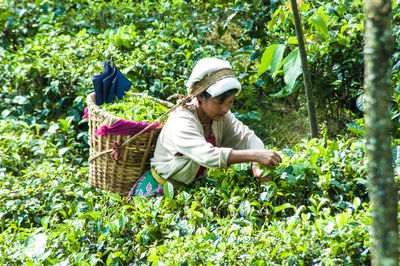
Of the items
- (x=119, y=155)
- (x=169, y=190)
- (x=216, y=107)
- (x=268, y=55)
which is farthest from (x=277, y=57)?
(x=119, y=155)

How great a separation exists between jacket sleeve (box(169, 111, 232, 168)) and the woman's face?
105mm

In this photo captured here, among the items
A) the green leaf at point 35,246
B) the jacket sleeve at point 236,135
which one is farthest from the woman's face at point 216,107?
the green leaf at point 35,246

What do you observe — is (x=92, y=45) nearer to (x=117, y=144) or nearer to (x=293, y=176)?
(x=117, y=144)

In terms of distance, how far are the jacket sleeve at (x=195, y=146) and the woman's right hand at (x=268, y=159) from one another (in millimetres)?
166

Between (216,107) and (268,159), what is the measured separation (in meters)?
0.53

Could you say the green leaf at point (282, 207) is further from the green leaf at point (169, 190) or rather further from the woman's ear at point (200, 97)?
the woman's ear at point (200, 97)

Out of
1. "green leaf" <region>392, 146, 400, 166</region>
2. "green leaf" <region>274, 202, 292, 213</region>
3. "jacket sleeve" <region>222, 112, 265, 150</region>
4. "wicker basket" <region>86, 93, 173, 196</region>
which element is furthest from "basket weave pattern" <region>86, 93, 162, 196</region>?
"green leaf" <region>392, 146, 400, 166</region>

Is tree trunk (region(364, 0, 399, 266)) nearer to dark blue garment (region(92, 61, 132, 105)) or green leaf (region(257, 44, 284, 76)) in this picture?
green leaf (region(257, 44, 284, 76))

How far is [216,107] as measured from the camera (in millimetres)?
2955

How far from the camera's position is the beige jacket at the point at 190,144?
2.74 metres

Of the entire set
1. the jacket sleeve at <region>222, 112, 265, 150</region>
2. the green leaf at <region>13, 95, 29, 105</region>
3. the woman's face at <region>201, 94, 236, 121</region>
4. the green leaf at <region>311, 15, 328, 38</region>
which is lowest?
the jacket sleeve at <region>222, 112, 265, 150</region>

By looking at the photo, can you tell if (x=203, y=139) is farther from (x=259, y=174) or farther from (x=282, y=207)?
(x=282, y=207)

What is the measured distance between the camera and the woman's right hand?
8.57 ft

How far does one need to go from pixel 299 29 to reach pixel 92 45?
10.6ft
